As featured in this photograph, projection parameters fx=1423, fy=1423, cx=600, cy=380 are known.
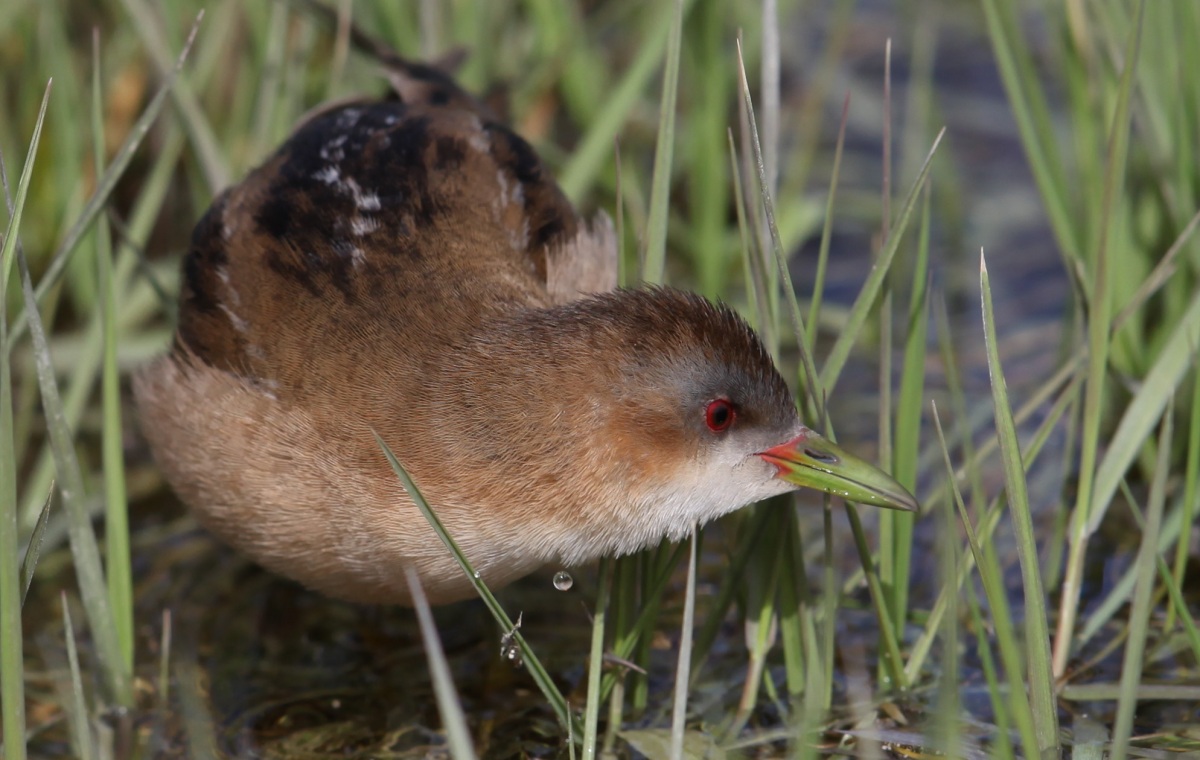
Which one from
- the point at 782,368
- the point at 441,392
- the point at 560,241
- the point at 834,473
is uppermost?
the point at 560,241

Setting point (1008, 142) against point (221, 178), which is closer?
point (221, 178)

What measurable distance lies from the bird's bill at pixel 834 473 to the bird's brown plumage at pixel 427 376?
0.05 m

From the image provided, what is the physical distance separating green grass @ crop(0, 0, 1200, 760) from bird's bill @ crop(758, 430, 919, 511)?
0.10m

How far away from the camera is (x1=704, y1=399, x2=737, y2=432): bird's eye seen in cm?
333

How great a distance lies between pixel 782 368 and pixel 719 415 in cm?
150

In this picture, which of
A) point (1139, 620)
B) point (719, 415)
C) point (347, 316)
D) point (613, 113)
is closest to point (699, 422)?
point (719, 415)

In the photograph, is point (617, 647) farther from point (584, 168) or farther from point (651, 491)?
point (584, 168)

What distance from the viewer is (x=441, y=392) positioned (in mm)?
3449

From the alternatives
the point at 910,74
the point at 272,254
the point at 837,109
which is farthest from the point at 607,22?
the point at 272,254

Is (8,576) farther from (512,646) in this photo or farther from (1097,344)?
(1097,344)

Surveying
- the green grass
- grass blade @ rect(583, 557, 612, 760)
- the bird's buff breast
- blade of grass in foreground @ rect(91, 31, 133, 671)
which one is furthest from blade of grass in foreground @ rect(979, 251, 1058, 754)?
blade of grass in foreground @ rect(91, 31, 133, 671)

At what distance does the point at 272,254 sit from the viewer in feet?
12.7

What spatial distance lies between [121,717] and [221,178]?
5.97 feet

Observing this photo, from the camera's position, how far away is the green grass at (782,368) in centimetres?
325
